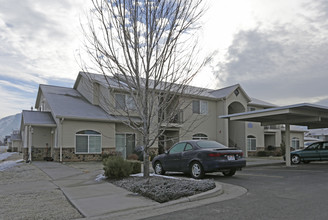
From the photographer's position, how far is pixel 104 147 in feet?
71.5

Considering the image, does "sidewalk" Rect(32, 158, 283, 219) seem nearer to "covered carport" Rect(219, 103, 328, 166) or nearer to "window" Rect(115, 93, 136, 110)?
"window" Rect(115, 93, 136, 110)

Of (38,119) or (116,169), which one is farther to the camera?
(38,119)

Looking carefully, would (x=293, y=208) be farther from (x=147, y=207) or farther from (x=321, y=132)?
(x=321, y=132)

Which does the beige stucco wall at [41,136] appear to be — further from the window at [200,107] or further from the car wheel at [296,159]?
the car wheel at [296,159]

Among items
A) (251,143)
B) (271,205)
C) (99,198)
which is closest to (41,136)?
(99,198)

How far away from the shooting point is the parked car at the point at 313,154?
60.1ft

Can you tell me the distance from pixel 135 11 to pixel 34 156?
58.6 ft

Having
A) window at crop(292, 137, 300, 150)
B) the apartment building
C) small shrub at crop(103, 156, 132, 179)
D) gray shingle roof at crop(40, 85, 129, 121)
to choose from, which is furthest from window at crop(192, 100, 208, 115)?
small shrub at crop(103, 156, 132, 179)

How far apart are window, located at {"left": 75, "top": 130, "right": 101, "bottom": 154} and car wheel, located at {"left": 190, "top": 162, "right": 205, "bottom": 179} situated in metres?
12.0

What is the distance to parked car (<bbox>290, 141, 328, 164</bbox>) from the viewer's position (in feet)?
60.1

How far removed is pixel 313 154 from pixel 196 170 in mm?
11493

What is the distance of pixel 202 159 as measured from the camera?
10484 millimetres

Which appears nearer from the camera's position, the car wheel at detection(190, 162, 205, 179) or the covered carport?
the car wheel at detection(190, 162, 205, 179)

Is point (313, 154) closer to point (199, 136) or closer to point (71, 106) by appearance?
point (199, 136)
